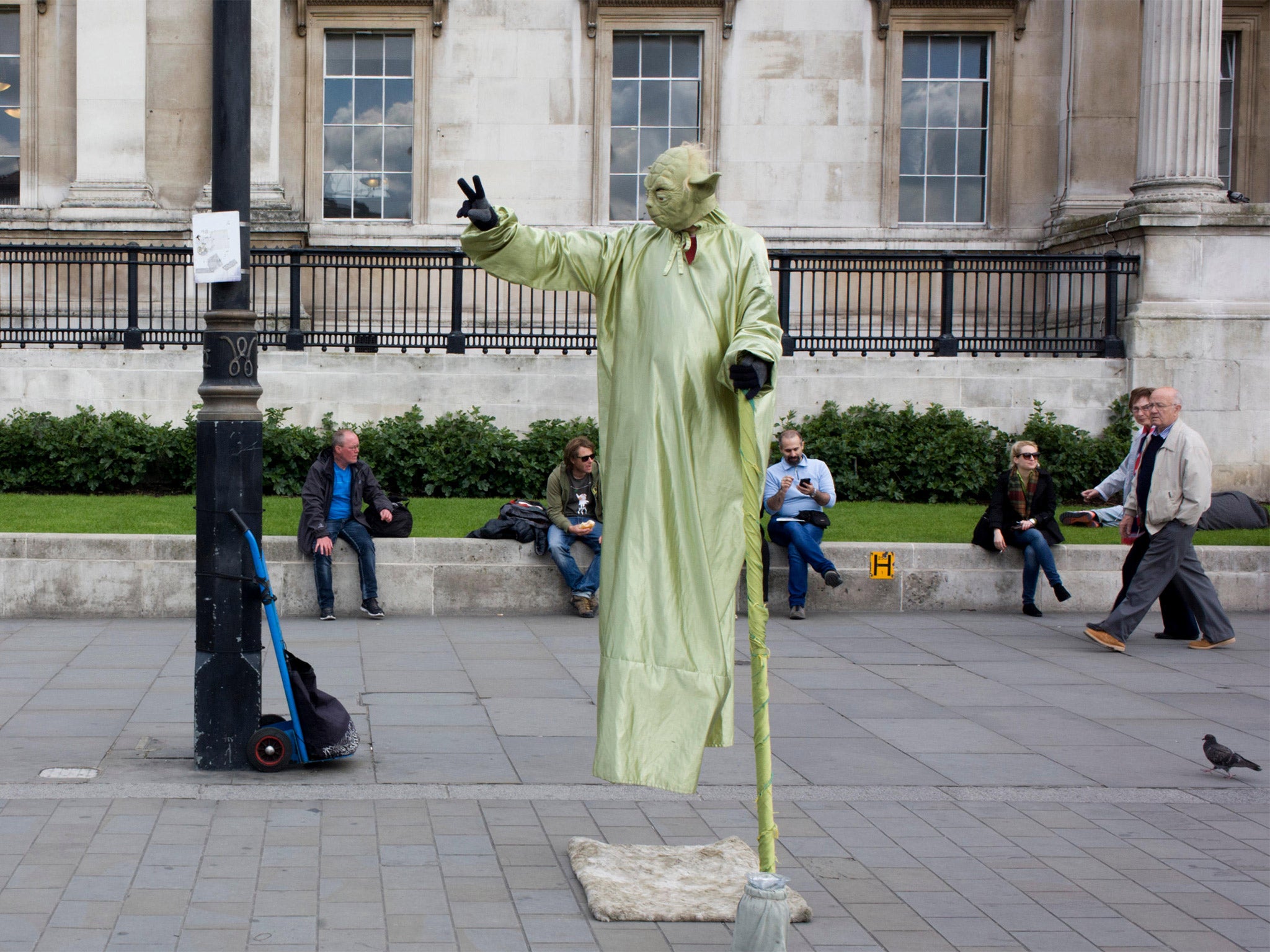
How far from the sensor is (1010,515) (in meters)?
10.8

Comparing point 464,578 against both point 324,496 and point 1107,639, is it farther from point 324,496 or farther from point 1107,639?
point 1107,639

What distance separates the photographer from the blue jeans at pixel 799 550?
10.5 metres

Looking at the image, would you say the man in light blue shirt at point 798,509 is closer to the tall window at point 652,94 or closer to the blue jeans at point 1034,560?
the blue jeans at point 1034,560

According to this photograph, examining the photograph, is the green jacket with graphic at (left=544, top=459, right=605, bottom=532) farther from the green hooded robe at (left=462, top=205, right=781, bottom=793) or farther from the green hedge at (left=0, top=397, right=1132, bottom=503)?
the green hooded robe at (left=462, top=205, right=781, bottom=793)

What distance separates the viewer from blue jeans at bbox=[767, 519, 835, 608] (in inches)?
412

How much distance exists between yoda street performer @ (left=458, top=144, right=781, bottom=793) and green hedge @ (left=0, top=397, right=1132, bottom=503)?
27.2 ft

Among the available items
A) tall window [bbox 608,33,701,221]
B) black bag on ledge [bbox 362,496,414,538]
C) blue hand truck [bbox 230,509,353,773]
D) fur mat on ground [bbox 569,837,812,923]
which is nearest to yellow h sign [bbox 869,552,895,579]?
black bag on ledge [bbox 362,496,414,538]

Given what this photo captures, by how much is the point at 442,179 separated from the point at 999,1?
8.29 m

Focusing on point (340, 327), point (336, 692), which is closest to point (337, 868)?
point (336, 692)

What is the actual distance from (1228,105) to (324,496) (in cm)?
1615

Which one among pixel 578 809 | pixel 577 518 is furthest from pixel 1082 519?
pixel 578 809

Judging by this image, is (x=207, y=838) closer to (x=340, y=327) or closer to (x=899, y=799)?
(x=899, y=799)

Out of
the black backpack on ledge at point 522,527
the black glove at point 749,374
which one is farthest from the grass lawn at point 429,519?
the black glove at point 749,374

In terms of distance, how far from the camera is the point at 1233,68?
20531 millimetres
